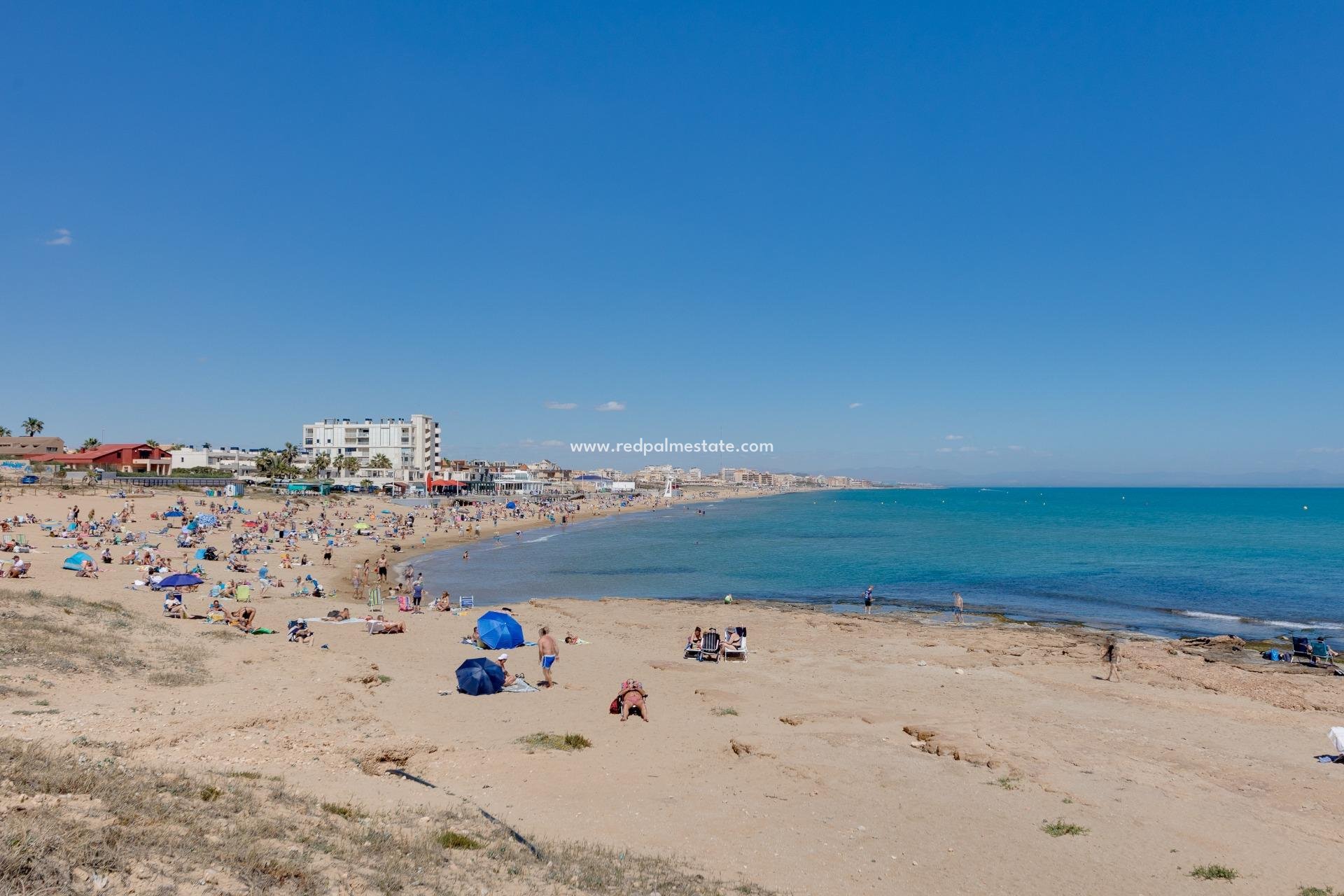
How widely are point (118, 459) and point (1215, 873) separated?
356ft

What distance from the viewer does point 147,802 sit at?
641cm

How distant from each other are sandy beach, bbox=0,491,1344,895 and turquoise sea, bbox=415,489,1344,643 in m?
12.9

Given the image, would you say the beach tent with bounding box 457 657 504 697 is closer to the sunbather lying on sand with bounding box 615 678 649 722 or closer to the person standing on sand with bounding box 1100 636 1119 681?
the sunbather lying on sand with bounding box 615 678 649 722

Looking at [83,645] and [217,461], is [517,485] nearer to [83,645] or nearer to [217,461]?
[217,461]

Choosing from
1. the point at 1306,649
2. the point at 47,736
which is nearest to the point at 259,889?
the point at 47,736

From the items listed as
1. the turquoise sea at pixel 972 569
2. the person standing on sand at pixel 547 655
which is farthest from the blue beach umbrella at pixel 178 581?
the person standing on sand at pixel 547 655

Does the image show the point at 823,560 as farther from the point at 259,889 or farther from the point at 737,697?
the point at 259,889

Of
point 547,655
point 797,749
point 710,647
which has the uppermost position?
point 547,655

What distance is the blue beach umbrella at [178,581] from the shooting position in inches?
997

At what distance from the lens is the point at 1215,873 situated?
8.39 metres

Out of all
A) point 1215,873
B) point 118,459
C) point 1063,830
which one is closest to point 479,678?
point 1063,830

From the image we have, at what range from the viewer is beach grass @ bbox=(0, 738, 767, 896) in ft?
17.1

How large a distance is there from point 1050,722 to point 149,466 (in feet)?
352

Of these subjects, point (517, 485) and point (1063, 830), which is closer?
point (1063, 830)
